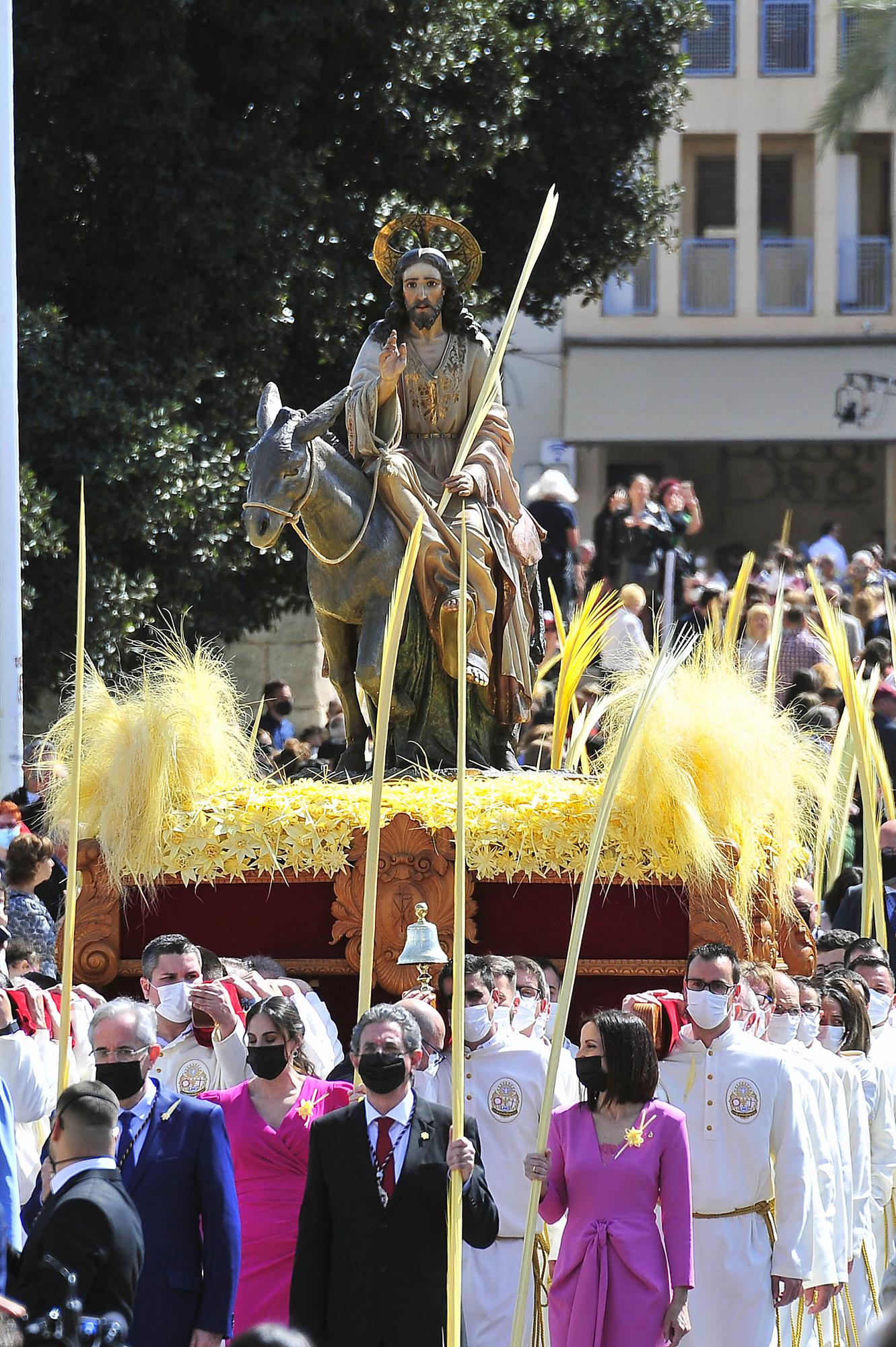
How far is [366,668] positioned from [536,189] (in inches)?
377

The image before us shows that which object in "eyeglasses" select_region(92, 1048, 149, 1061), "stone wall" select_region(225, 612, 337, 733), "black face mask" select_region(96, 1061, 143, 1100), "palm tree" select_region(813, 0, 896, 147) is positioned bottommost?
"black face mask" select_region(96, 1061, 143, 1100)

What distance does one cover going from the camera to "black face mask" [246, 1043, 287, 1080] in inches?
248

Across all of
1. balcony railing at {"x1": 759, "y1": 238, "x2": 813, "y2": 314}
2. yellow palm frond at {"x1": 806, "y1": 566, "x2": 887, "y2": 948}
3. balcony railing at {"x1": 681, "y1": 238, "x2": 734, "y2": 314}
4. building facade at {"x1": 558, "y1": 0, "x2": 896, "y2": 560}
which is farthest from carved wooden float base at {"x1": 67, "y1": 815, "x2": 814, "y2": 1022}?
balcony railing at {"x1": 759, "y1": 238, "x2": 813, "y2": 314}

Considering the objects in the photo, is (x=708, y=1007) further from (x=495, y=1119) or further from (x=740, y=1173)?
(x=495, y=1119)

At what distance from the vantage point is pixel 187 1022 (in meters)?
7.23

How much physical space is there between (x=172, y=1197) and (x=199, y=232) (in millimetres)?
11295

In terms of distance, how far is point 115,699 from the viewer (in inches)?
405

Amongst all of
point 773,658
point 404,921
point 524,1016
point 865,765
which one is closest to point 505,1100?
point 524,1016

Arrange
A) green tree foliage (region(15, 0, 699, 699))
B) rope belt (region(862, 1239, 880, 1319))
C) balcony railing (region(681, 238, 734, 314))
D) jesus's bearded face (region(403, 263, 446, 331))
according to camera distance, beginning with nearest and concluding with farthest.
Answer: rope belt (region(862, 1239, 880, 1319)) → jesus's bearded face (region(403, 263, 446, 331)) → green tree foliage (region(15, 0, 699, 699)) → balcony railing (region(681, 238, 734, 314))

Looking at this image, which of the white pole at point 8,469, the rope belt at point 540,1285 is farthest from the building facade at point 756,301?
the rope belt at point 540,1285

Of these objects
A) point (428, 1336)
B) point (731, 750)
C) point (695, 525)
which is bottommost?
point (428, 1336)

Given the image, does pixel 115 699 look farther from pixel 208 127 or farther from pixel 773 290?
pixel 773 290

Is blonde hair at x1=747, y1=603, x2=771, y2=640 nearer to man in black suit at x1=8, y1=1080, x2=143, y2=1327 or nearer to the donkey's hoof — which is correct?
the donkey's hoof

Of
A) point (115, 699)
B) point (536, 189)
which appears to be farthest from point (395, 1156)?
point (536, 189)
